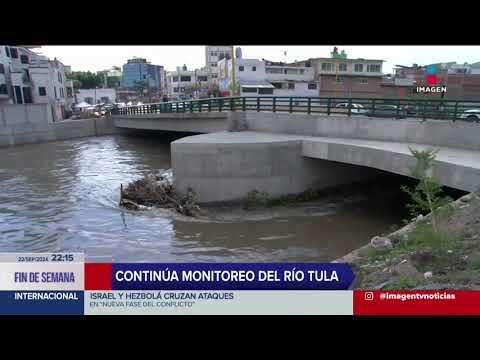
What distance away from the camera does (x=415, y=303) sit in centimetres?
442

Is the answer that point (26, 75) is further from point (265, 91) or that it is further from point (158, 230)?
point (158, 230)

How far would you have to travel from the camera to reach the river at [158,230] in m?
11.1

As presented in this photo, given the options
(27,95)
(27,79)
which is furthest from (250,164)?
(27,79)

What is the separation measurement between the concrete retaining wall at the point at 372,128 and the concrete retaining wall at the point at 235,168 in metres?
2.06

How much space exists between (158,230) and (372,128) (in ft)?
29.7

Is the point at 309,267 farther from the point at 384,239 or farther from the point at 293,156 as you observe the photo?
the point at 293,156

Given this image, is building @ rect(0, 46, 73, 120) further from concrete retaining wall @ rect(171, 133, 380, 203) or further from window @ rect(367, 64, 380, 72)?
window @ rect(367, 64, 380, 72)

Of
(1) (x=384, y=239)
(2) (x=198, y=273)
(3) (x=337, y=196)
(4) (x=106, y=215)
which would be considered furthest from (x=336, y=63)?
(2) (x=198, y=273)

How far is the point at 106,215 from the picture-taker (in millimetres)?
14703

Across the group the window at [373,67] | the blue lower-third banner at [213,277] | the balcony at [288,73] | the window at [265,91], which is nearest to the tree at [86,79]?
the balcony at [288,73]

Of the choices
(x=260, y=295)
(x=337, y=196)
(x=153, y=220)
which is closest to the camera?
(x=260, y=295)

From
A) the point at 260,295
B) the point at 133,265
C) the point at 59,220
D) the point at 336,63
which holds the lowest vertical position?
the point at 59,220

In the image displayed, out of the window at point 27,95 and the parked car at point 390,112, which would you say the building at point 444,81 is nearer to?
the parked car at point 390,112

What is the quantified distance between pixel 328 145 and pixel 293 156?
1.53 meters
